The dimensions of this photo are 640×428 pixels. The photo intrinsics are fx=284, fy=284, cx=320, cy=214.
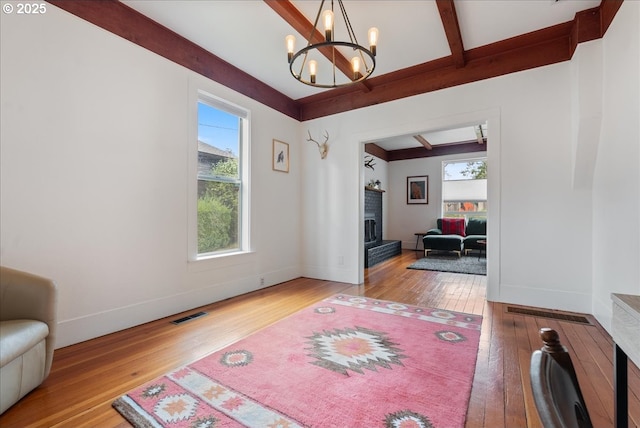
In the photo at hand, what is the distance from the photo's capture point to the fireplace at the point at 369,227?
20.7 feet

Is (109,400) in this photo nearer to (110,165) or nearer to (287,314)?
(287,314)

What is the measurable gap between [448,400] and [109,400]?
1837 millimetres

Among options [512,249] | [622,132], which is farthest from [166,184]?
[622,132]

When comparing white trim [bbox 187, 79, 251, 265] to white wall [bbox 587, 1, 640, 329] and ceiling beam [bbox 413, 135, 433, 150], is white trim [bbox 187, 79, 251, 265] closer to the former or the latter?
white wall [bbox 587, 1, 640, 329]

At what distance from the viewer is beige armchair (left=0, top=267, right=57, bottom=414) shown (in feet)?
4.67

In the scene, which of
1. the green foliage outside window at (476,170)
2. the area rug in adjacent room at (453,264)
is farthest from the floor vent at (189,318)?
the green foliage outside window at (476,170)

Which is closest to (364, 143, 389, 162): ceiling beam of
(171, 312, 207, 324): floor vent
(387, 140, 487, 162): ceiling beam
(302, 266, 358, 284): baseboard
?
(387, 140, 487, 162): ceiling beam

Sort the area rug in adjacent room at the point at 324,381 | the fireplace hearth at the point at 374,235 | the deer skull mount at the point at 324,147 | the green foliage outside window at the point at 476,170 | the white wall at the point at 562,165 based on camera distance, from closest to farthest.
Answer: the area rug in adjacent room at the point at 324,381 < the white wall at the point at 562,165 < the deer skull mount at the point at 324,147 < the fireplace hearth at the point at 374,235 < the green foliage outside window at the point at 476,170

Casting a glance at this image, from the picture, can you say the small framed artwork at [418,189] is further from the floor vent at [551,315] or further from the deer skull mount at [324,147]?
the floor vent at [551,315]

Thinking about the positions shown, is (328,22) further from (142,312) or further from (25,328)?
(142,312)

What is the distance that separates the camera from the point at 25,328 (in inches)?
58.8

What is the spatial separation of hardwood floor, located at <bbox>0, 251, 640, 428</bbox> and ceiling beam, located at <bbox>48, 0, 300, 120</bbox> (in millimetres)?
2617

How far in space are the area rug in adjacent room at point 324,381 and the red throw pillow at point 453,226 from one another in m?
4.71

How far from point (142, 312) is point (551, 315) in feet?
12.9
